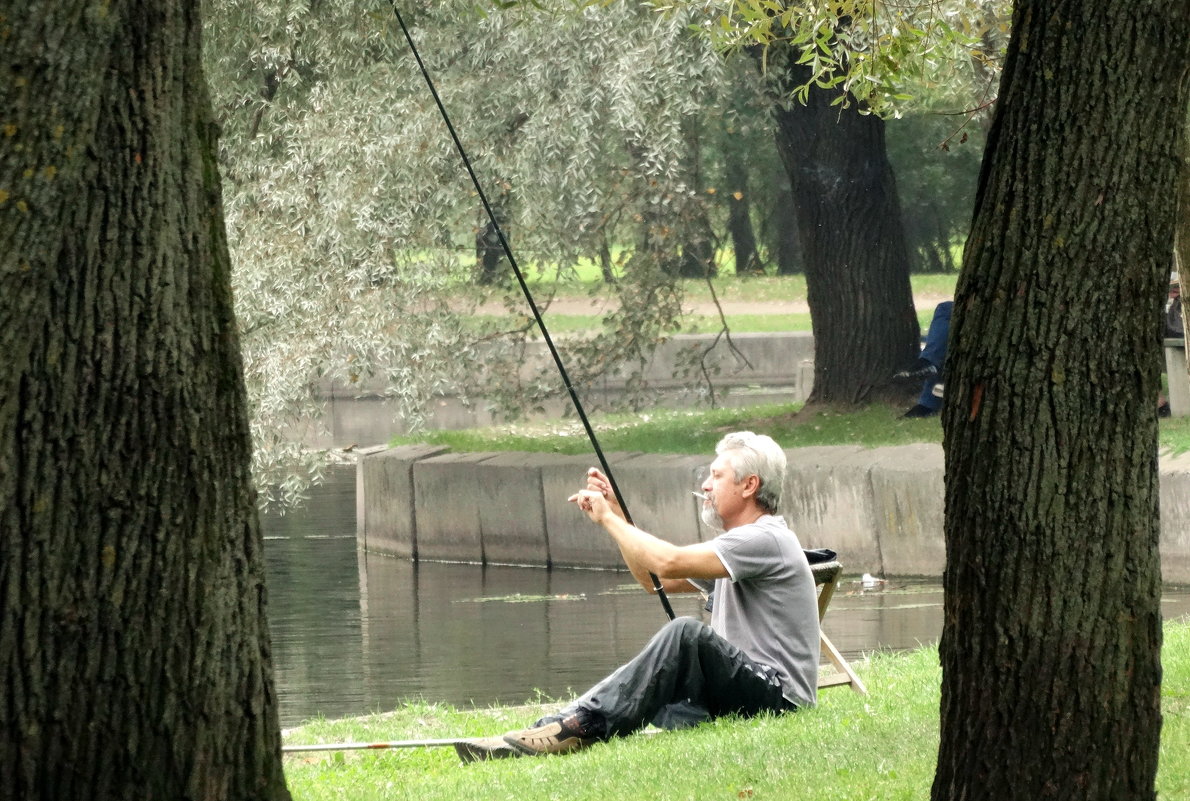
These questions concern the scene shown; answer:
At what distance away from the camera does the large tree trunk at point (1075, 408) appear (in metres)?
3.66

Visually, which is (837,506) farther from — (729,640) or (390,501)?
(729,640)

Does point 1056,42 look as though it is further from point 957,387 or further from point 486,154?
point 486,154

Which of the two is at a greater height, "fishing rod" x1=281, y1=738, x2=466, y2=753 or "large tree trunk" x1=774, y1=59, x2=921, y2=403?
"large tree trunk" x1=774, y1=59, x2=921, y2=403

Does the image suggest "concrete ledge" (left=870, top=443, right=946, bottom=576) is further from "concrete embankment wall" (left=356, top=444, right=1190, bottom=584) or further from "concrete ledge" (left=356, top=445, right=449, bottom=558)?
"concrete ledge" (left=356, top=445, right=449, bottom=558)

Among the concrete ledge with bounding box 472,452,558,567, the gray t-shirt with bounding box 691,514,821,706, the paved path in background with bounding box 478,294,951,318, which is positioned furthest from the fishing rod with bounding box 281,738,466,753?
the paved path in background with bounding box 478,294,951,318

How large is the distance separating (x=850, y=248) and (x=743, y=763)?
Result: 11.5 metres

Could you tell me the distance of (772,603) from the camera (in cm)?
642

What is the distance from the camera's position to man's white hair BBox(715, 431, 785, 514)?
6340 millimetres

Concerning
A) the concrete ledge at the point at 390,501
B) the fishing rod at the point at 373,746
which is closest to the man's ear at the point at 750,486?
the fishing rod at the point at 373,746

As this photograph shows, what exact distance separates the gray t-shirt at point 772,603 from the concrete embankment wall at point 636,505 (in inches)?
249

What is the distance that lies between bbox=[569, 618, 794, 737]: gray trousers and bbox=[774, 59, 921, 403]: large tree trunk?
10.3 m

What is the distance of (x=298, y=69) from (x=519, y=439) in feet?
14.2

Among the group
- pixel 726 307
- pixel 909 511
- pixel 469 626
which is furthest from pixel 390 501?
pixel 726 307

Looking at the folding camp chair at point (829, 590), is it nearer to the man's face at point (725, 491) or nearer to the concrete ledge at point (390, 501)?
the man's face at point (725, 491)
